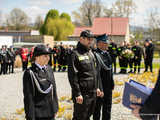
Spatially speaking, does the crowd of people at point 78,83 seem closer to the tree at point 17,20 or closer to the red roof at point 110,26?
the red roof at point 110,26

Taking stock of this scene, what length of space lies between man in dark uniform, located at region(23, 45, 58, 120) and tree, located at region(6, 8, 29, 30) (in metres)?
67.0

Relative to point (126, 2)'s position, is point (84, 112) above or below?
below

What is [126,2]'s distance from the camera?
57.1m

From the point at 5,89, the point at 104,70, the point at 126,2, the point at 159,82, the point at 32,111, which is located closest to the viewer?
the point at 159,82

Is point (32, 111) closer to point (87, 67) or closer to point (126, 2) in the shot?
point (87, 67)

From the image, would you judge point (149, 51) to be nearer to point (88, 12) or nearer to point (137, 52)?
point (137, 52)

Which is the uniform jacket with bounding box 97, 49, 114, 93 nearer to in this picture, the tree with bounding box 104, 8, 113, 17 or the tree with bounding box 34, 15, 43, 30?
the tree with bounding box 104, 8, 113, 17

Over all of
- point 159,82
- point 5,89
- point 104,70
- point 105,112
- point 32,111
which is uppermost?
point 159,82

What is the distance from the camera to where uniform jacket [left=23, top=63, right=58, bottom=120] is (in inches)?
128

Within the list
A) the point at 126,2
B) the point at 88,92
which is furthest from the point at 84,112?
the point at 126,2

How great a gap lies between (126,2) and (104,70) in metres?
55.2

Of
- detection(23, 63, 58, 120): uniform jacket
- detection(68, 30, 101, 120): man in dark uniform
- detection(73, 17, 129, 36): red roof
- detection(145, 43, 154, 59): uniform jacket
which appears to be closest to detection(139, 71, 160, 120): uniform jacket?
detection(23, 63, 58, 120): uniform jacket

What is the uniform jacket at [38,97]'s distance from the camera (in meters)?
3.25

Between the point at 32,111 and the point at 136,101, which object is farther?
the point at 32,111
